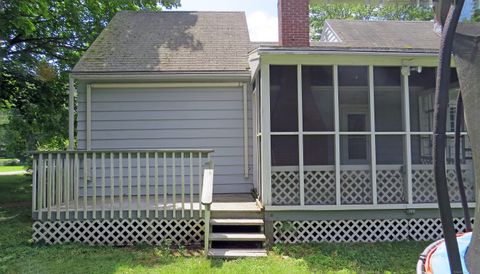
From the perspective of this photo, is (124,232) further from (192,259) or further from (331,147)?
(331,147)

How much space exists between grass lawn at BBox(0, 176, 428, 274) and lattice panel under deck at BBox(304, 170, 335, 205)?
80 cm

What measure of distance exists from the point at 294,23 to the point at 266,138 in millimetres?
2886

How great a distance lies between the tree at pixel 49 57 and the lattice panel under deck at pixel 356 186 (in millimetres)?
10713

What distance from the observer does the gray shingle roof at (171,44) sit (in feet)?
27.4

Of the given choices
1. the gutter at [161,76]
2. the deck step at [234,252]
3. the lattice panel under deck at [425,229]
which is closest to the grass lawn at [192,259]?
the deck step at [234,252]

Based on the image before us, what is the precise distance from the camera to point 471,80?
1.69 meters

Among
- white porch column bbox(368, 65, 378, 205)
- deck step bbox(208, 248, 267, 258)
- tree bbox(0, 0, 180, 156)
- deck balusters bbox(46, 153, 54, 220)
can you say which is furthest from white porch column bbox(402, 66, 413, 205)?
tree bbox(0, 0, 180, 156)

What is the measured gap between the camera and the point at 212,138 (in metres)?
8.37

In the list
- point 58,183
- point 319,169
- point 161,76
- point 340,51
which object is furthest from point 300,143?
point 58,183

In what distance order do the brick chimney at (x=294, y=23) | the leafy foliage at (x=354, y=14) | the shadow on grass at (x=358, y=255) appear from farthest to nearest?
the leafy foliage at (x=354, y=14)
the brick chimney at (x=294, y=23)
the shadow on grass at (x=358, y=255)

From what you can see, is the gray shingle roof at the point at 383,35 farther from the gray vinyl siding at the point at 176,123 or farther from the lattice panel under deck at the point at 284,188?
the lattice panel under deck at the point at 284,188

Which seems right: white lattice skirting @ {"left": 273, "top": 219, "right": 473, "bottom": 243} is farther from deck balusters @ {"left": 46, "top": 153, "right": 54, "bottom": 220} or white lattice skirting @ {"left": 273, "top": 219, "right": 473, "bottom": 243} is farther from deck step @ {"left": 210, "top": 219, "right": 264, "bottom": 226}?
deck balusters @ {"left": 46, "top": 153, "right": 54, "bottom": 220}

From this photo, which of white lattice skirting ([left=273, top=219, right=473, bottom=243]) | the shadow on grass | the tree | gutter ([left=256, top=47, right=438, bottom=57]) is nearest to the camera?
the shadow on grass

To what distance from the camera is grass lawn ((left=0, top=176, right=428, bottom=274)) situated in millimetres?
5020
